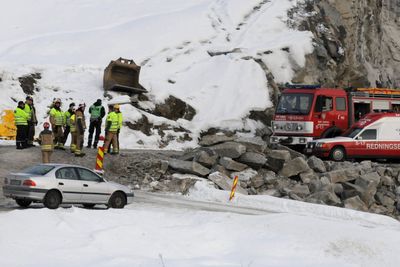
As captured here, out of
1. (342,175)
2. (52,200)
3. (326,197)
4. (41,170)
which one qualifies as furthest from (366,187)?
(41,170)

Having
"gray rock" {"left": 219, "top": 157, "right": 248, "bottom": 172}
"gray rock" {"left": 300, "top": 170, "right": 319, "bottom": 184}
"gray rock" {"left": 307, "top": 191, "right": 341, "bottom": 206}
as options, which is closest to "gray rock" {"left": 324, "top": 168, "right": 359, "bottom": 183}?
"gray rock" {"left": 300, "top": 170, "right": 319, "bottom": 184}

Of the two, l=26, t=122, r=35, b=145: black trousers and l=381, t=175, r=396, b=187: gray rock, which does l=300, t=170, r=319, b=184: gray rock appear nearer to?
l=381, t=175, r=396, b=187: gray rock

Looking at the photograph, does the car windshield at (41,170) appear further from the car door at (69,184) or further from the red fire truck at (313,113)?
the red fire truck at (313,113)

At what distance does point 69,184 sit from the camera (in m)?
15.1

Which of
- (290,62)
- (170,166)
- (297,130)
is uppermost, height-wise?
(290,62)

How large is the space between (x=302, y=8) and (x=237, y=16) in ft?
18.6

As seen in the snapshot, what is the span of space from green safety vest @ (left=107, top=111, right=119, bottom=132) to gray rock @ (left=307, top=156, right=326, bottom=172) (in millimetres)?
7756

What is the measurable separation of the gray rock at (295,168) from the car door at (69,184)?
979cm

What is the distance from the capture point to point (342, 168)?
23.7 metres

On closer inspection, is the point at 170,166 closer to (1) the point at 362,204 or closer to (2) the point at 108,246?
(1) the point at 362,204

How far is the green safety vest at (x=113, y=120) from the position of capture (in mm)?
22469

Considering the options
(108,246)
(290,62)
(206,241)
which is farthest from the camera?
(290,62)

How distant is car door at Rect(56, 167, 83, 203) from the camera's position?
1496cm

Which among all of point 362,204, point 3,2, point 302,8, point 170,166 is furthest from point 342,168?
point 3,2
